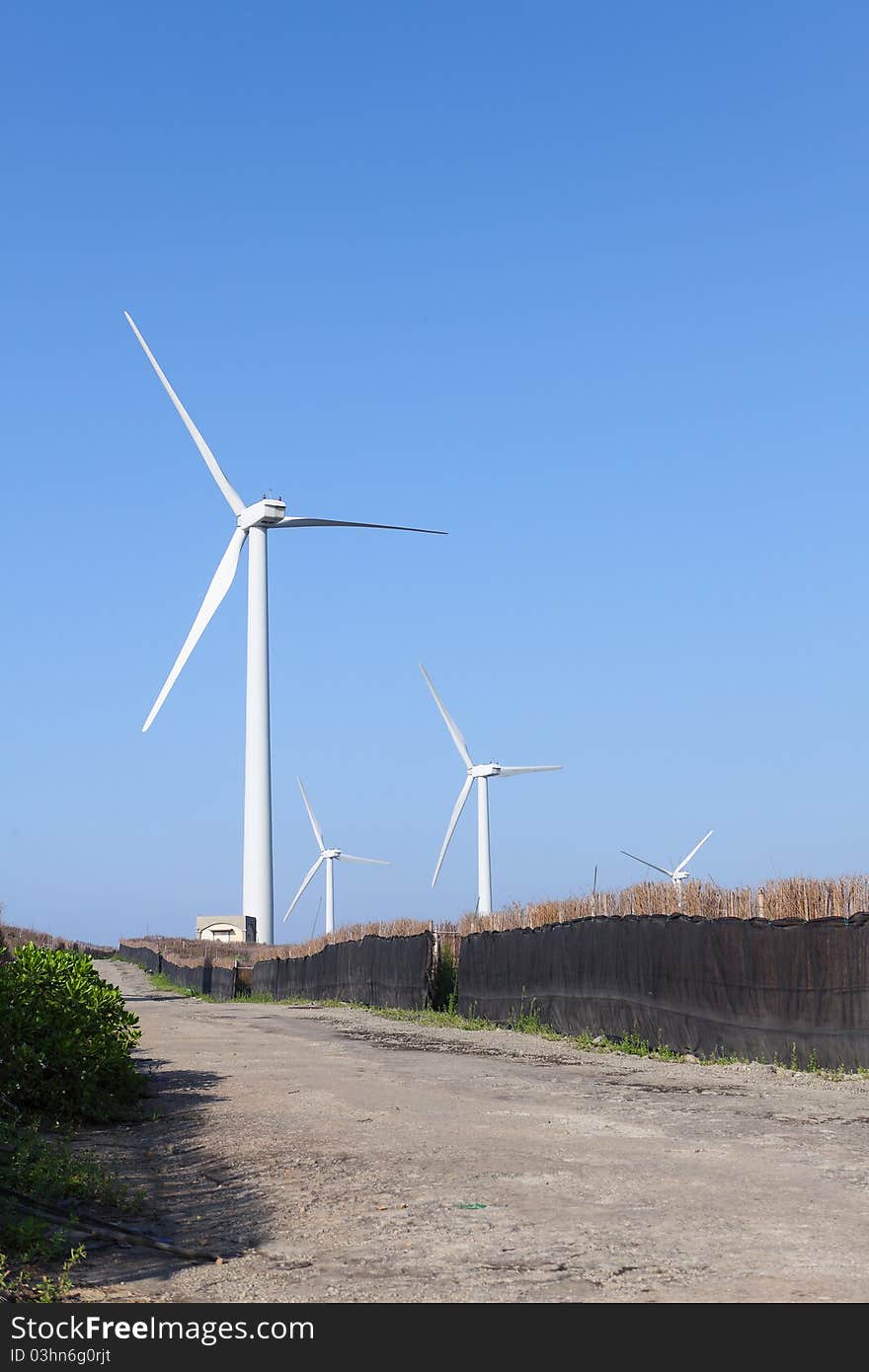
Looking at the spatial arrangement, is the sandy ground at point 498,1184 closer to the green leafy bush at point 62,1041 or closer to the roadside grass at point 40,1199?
the roadside grass at point 40,1199

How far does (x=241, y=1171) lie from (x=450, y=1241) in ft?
9.75

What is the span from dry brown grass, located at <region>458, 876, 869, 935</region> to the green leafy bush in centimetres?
748

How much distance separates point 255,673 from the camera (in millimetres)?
48250

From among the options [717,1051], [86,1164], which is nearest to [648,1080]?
[717,1051]

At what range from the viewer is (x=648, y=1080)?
14594mm

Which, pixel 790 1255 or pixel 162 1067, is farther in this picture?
pixel 162 1067

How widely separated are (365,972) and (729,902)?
1741 centimetres

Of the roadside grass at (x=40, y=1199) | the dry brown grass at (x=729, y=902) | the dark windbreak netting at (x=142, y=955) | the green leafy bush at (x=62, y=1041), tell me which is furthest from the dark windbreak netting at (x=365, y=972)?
the dark windbreak netting at (x=142, y=955)

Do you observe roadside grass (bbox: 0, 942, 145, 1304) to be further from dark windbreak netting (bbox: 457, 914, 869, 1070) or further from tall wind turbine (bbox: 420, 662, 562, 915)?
tall wind turbine (bbox: 420, 662, 562, 915)

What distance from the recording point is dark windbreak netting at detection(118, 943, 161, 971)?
7288 cm

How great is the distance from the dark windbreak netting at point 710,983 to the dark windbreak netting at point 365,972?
18.8 feet

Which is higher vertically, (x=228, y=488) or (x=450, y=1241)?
(x=228, y=488)

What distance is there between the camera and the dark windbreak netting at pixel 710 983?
1422cm
